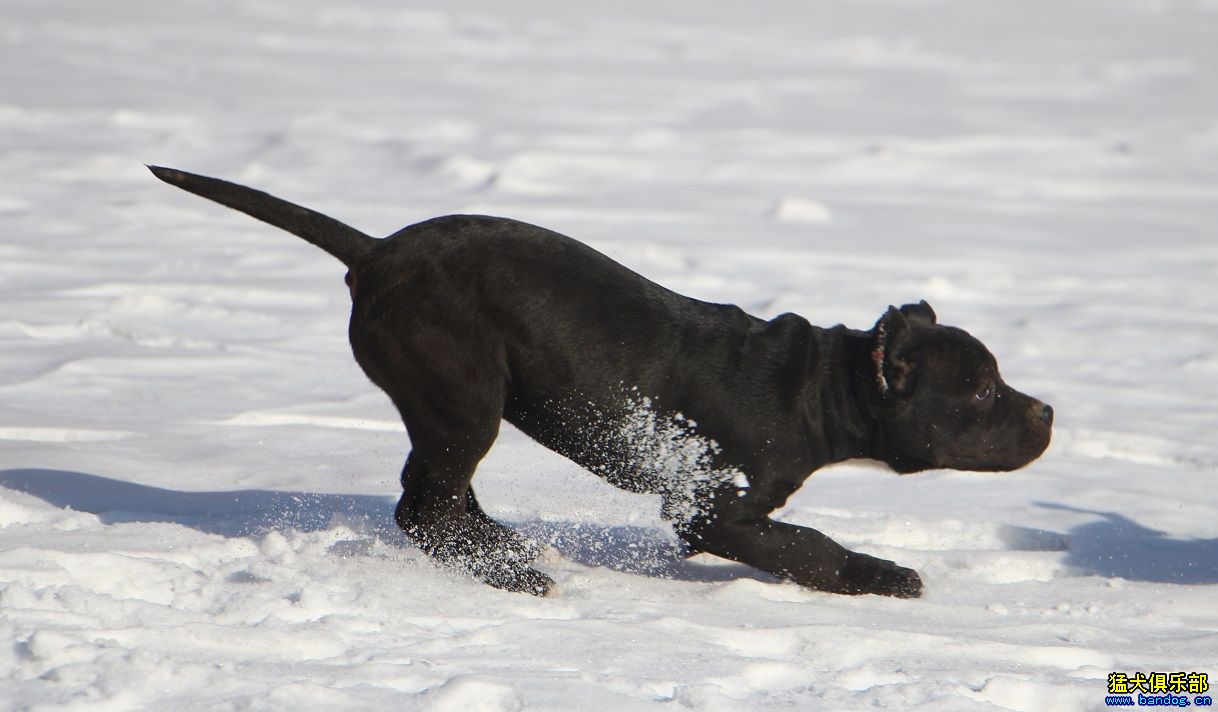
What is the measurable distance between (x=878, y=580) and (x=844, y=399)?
0.57 m

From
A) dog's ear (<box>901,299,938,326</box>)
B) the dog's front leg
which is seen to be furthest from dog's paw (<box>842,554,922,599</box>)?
dog's ear (<box>901,299,938,326</box>)

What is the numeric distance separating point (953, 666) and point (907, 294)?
5.07 metres

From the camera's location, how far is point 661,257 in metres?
8.88

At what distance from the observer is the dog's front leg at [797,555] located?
4.16m

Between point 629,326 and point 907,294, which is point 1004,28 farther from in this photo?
point 629,326

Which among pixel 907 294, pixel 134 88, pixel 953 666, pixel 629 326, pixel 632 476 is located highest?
pixel 134 88

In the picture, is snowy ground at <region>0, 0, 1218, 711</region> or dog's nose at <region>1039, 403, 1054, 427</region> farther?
dog's nose at <region>1039, 403, 1054, 427</region>

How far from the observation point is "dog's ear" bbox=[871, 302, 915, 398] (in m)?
4.20

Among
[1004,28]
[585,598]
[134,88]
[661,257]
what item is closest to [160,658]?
[585,598]

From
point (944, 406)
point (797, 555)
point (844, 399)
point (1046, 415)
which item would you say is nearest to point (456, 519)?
point (797, 555)

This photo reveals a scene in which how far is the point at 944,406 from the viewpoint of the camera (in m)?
4.32

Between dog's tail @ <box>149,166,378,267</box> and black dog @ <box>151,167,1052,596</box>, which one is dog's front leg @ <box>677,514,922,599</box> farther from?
dog's tail @ <box>149,166,378,267</box>

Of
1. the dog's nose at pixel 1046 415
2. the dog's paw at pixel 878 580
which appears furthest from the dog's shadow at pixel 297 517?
the dog's nose at pixel 1046 415

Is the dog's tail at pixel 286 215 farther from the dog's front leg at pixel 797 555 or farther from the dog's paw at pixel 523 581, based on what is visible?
the dog's front leg at pixel 797 555
